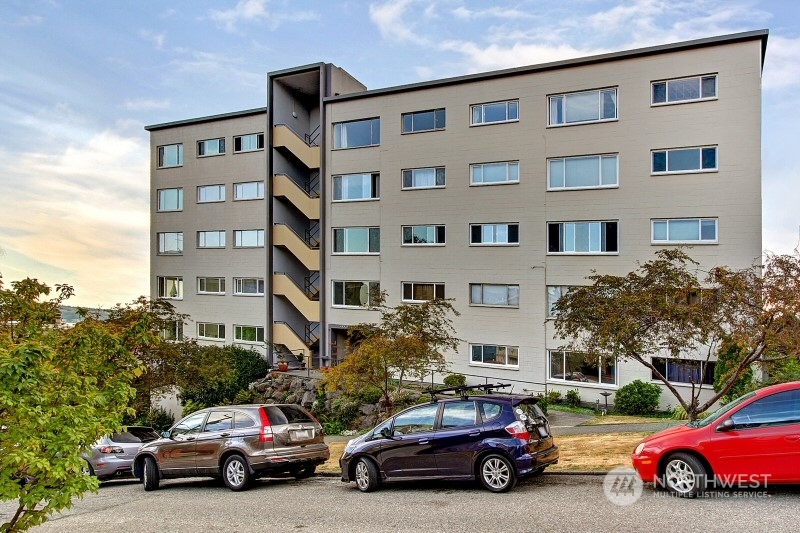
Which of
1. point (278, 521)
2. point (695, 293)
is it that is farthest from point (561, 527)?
point (695, 293)

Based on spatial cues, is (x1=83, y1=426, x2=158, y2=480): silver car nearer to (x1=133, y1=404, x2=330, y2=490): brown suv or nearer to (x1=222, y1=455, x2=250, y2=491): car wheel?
(x1=133, y1=404, x2=330, y2=490): brown suv

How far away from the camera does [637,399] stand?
77.2 ft

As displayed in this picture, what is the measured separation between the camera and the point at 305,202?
3447cm

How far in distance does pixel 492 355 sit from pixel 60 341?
22604 mm

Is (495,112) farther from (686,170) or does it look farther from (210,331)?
(210,331)

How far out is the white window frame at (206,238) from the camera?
37875 mm

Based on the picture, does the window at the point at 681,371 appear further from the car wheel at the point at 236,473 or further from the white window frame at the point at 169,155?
the white window frame at the point at 169,155

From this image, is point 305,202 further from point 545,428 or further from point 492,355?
point 545,428

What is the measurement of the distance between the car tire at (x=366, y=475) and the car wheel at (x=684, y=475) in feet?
16.4

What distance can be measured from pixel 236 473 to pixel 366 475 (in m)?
2.98

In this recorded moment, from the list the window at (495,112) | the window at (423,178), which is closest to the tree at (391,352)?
the window at (423,178)

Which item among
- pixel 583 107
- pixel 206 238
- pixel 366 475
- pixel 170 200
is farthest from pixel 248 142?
pixel 366 475

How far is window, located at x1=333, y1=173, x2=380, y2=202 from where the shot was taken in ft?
106

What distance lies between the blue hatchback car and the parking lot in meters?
0.34
